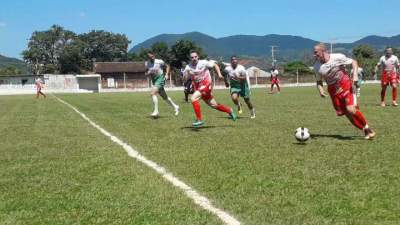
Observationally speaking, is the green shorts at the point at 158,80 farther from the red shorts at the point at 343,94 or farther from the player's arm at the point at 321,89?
the red shorts at the point at 343,94

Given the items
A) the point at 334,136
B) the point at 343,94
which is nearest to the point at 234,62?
the point at 334,136

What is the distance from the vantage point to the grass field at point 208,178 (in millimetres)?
5695

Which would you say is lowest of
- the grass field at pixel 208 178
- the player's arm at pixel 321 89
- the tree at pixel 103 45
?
the grass field at pixel 208 178

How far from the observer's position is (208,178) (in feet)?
24.2

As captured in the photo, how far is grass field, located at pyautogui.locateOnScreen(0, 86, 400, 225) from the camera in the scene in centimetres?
A: 570

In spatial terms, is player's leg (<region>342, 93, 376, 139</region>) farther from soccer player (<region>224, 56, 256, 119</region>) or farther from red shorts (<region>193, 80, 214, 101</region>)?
soccer player (<region>224, 56, 256, 119</region>)

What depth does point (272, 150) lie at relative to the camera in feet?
32.1

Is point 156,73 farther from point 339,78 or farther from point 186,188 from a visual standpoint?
point 186,188

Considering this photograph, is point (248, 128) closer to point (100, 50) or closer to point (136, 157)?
point (136, 157)

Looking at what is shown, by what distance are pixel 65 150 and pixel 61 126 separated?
563 cm

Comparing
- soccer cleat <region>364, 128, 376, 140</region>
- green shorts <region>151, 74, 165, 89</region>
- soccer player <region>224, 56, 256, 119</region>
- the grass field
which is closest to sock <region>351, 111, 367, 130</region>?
soccer cleat <region>364, 128, 376, 140</region>

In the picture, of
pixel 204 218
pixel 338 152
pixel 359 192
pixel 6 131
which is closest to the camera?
pixel 204 218

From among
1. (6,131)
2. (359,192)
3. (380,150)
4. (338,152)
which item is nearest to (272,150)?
(338,152)

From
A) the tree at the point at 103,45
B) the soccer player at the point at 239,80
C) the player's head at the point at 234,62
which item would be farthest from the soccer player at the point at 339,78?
the tree at the point at 103,45
